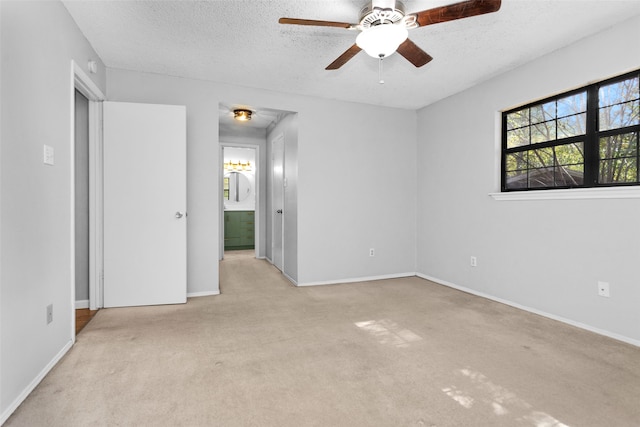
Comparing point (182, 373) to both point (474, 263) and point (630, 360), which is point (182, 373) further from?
point (474, 263)

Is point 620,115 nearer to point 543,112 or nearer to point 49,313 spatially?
point 543,112

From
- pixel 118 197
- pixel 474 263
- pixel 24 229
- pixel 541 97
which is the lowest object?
pixel 474 263

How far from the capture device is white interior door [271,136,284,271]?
5.03 metres

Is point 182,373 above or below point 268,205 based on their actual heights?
below

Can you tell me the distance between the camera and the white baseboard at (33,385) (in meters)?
1.53

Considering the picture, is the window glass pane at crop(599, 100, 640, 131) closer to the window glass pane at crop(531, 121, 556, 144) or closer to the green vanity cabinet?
the window glass pane at crop(531, 121, 556, 144)

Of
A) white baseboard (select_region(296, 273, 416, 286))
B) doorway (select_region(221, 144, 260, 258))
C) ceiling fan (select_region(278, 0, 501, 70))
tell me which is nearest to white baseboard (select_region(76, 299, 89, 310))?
white baseboard (select_region(296, 273, 416, 286))

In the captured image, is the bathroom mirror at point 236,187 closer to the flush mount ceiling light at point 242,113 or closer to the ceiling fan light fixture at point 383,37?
the flush mount ceiling light at point 242,113

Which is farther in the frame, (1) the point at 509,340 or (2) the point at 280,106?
(2) the point at 280,106

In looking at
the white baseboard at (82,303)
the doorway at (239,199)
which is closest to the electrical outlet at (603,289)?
the white baseboard at (82,303)

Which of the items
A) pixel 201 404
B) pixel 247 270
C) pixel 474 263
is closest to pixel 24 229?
pixel 201 404

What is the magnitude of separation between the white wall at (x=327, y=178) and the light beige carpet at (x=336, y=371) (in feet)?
3.55

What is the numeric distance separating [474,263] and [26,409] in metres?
3.93

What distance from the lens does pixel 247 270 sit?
519 centimetres
